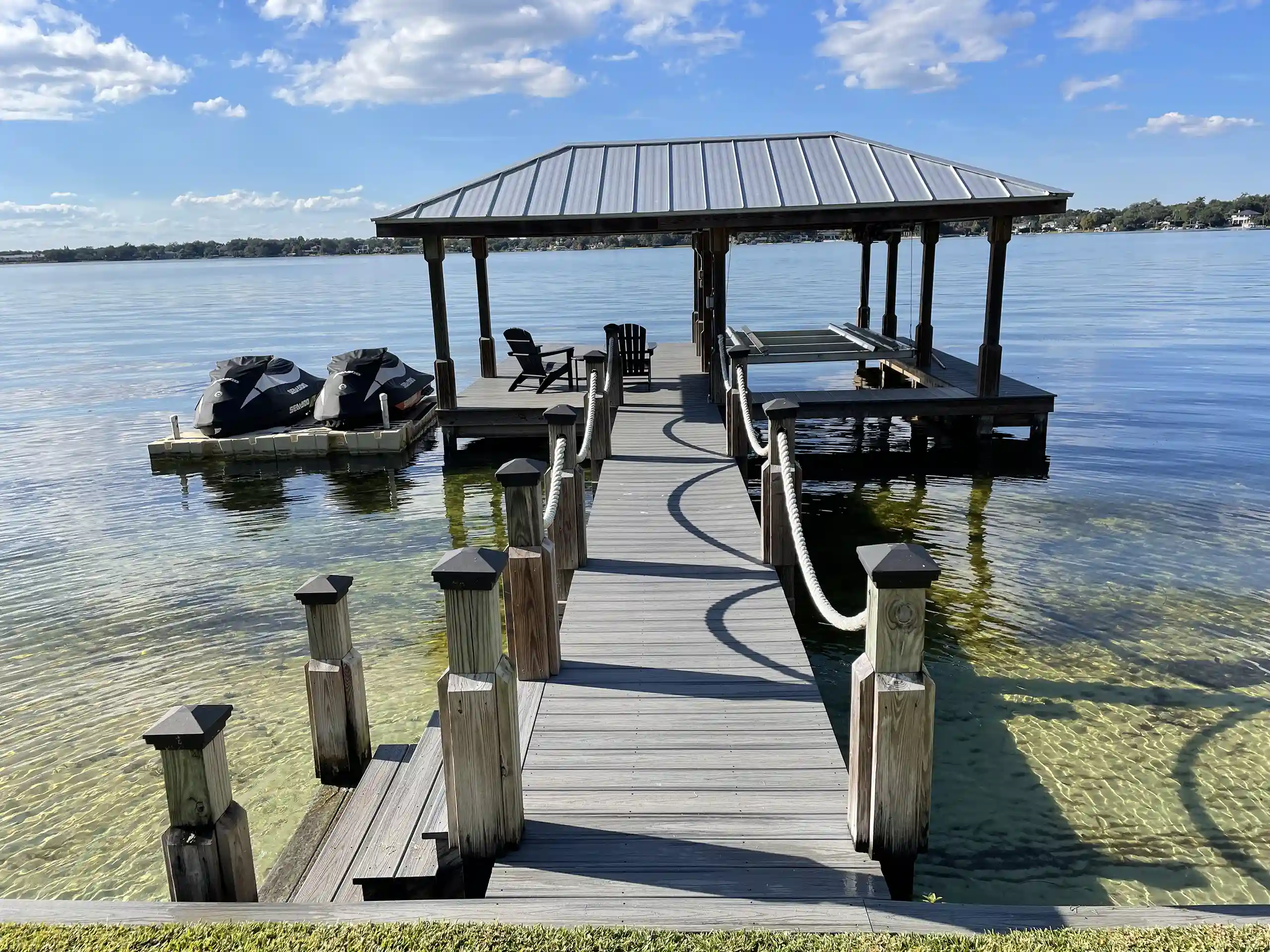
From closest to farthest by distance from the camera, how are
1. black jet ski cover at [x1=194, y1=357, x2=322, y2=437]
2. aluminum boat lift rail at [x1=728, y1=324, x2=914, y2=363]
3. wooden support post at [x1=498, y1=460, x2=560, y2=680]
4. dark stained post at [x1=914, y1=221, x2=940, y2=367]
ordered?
wooden support post at [x1=498, y1=460, x2=560, y2=680] < aluminum boat lift rail at [x1=728, y1=324, x2=914, y2=363] < black jet ski cover at [x1=194, y1=357, x2=322, y2=437] < dark stained post at [x1=914, y1=221, x2=940, y2=367]

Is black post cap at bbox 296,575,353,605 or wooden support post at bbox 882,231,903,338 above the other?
wooden support post at bbox 882,231,903,338

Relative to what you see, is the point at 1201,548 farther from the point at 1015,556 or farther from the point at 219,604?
the point at 219,604

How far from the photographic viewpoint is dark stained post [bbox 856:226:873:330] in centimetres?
2179

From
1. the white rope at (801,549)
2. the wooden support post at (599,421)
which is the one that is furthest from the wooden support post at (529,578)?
the wooden support post at (599,421)

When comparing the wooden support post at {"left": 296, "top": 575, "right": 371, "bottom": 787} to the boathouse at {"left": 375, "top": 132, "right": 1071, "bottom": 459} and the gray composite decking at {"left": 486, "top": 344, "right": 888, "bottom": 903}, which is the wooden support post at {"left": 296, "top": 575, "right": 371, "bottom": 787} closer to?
the gray composite decking at {"left": 486, "top": 344, "right": 888, "bottom": 903}

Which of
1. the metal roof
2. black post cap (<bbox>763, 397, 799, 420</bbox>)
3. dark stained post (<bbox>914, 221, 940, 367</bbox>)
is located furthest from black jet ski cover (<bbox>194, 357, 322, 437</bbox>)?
black post cap (<bbox>763, 397, 799, 420</bbox>)

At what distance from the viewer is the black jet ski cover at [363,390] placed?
1675 centimetres

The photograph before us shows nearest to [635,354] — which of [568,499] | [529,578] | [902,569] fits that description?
[568,499]

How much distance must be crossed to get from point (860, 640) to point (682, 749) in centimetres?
433

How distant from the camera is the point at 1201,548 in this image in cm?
1044

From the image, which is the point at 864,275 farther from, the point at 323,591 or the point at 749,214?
the point at 323,591

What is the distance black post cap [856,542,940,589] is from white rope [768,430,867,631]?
28cm

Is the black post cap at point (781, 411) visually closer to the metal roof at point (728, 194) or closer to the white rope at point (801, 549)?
the white rope at point (801, 549)

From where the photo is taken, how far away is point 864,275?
82.9ft
